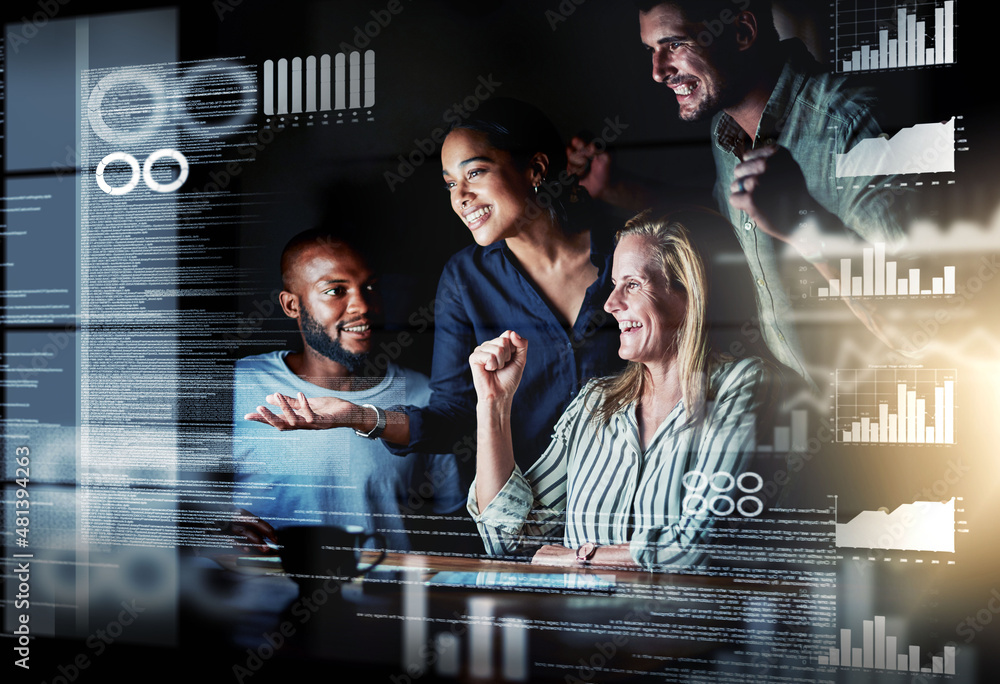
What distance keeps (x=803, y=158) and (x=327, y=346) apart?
1.36 meters

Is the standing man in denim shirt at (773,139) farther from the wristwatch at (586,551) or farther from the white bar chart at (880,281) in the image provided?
the wristwatch at (586,551)

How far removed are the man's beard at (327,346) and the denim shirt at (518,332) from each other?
192mm

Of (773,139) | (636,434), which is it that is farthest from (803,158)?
(636,434)

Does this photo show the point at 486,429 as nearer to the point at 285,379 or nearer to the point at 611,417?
the point at 611,417

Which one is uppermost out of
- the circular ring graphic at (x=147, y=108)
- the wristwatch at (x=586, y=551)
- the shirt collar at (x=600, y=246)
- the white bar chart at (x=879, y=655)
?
the circular ring graphic at (x=147, y=108)

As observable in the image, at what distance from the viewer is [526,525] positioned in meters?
2.17

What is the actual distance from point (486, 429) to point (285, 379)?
62 centimetres

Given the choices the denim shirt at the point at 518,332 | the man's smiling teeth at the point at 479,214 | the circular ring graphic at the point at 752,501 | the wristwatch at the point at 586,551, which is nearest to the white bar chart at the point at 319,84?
the man's smiling teeth at the point at 479,214

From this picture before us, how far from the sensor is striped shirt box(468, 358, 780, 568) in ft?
6.66

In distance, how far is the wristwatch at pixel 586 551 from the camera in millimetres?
2122

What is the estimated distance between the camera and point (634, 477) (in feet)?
6.89

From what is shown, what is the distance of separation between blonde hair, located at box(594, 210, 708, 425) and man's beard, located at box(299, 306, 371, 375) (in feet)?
2.48
